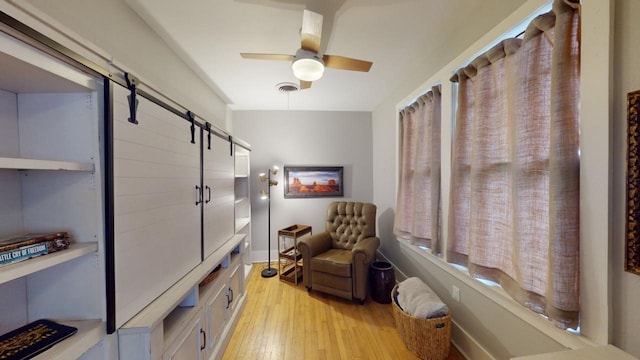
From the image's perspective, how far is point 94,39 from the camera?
50.3 inches

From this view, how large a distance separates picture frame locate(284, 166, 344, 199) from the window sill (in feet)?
6.67

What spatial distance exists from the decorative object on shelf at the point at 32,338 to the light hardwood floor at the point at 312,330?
1257 millimetres

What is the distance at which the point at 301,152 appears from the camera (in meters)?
3.77

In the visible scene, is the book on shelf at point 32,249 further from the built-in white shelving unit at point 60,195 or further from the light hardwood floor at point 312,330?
the light hardwood floor at point 312,330

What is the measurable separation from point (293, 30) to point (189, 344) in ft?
7.54

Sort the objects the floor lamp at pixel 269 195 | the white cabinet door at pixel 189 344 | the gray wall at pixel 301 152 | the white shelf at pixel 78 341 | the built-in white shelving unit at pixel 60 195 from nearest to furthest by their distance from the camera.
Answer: the white shelf at pixel 78 341
the built-in white shelving unit at pixel 60 195
the white cabinet door at pixel 189 344
the floor lamp at pixel 269 195
the gray wall at pixel 301 152

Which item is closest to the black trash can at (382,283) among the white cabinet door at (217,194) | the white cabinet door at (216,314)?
the white cabinet door at (216,314)

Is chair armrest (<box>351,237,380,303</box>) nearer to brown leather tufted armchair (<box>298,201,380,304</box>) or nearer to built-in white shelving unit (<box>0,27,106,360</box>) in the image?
brown leather tufted armchair (<box>298,201,380,304</box>)

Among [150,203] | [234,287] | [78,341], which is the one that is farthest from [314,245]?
[78,341]

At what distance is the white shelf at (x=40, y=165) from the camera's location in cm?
66

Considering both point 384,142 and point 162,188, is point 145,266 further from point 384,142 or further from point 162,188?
point 384,142

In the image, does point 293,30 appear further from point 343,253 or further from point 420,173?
point 343,253

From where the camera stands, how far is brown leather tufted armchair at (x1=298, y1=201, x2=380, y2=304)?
2.43m

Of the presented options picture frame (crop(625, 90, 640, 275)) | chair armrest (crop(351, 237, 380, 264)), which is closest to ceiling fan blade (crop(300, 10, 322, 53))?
picture frame (crop(625, 90, 640, 275))
